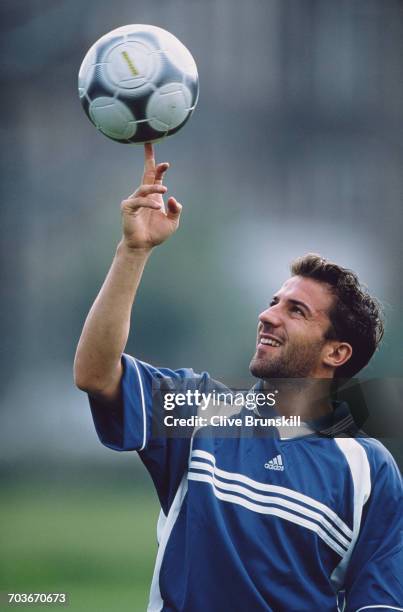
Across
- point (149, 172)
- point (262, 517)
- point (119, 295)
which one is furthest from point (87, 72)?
point (262, 517)

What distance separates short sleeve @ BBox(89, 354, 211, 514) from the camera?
7.20 ft

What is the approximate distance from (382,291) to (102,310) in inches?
155

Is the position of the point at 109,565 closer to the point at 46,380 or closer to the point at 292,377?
the point at 46,380

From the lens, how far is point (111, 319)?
202 cm

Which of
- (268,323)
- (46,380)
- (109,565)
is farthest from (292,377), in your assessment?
(46,380)

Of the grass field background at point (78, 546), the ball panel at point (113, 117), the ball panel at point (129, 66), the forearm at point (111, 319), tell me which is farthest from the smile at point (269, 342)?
the grass field background at point (78, 546)

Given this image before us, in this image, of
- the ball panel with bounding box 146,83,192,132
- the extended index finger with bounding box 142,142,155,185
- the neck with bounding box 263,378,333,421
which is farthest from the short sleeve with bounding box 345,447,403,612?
the ball panel with bounding box 146,83,192,132

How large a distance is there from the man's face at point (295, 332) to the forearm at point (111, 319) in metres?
0.56

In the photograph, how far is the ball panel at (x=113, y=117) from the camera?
2.33 metres

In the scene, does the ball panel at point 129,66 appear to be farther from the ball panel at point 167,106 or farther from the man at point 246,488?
the man at point 246,488

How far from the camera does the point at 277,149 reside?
8.02m

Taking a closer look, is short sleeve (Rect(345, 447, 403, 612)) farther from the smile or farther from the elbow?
the elbow

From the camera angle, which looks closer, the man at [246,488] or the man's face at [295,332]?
the man at [246,488]

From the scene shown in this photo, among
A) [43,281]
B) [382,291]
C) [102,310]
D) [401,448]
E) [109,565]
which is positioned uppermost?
[43,281]
